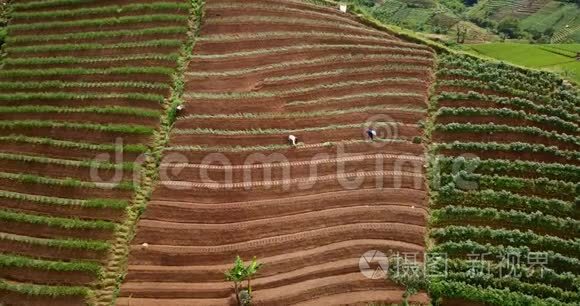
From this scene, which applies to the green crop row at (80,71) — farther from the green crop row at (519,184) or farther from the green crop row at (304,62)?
the green crop row at (519,184)

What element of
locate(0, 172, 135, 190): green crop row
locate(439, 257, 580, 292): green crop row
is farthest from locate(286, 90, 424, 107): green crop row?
locate(439, 257, 580, 292): green crop row

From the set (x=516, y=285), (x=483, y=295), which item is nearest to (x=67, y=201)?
(x=483, y=295)

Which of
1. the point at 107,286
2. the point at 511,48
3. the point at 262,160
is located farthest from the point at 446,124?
the point at 107,286

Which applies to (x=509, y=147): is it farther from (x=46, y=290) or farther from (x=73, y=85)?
(x=73, y=85)

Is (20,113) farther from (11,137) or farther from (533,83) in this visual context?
(533,83)

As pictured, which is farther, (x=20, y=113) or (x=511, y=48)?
(x=511, y=48)

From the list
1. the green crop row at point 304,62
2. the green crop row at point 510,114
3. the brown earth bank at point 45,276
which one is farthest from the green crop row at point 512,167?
the brown earth bank at point 45,276

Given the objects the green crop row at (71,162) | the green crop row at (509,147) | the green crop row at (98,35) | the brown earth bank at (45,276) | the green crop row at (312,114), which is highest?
the green crop row at (98,35)
